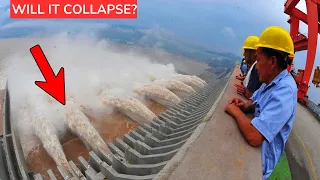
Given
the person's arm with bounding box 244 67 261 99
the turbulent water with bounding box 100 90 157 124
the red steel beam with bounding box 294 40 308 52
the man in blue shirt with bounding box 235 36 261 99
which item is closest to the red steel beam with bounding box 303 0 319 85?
the red steel beam with bounding box 294 40 308 52

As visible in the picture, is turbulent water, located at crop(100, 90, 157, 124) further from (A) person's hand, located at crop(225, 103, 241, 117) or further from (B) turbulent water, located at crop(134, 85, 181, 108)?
(A) person's hand, located at crop(225, 103, 241, 117)

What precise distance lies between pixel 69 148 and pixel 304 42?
1505cm

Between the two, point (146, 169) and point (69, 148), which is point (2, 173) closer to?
point (69, 148)

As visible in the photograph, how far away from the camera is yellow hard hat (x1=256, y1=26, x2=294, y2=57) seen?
7.41 feet

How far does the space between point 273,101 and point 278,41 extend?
628 millimetres

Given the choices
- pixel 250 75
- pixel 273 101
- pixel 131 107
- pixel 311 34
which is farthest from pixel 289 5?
pixel 273 101

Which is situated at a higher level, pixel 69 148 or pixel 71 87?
pixel 71 87

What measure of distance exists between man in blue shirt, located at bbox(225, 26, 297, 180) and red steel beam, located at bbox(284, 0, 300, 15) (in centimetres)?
1509

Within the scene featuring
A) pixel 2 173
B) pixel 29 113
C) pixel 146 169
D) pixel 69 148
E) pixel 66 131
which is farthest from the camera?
pixel 29 113

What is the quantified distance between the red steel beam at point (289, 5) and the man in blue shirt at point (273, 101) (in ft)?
49.5

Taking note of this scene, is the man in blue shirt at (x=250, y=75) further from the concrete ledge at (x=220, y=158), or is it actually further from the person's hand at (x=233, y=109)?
the concrete ledge at (x=220, y=158)

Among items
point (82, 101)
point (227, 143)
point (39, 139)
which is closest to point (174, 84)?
point (82, 101)

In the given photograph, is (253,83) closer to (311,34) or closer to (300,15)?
(311,34)

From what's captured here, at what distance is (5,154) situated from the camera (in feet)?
24.5
